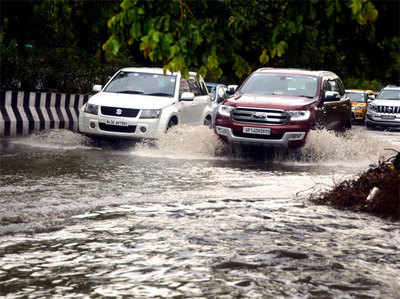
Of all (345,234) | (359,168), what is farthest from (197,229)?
(359,168)

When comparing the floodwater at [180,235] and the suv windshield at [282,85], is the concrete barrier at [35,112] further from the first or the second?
the suv windshield at [282,85]

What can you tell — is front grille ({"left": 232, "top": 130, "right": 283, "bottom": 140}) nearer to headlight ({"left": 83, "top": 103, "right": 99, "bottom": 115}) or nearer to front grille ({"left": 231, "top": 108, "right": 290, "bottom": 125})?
front grille ({"left": 231, "top": 108, "right": 290, "bottom": 125})

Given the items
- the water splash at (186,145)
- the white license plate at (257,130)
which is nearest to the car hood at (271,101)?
the white license plate at (257,130)

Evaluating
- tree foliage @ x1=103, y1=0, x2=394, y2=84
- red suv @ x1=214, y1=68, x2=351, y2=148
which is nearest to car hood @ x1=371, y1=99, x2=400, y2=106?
red suv @ x1=214, y1=68, x2=351, y2=148

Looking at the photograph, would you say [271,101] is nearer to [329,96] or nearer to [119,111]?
[329,96]

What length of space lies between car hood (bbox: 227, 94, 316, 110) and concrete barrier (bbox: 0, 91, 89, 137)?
5197mm

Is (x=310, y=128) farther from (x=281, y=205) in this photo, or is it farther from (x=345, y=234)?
(x=345, y=234)

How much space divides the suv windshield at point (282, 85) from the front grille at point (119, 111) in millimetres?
2414

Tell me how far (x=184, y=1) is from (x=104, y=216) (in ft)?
8.45

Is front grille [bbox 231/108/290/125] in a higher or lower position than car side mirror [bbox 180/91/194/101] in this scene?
lower

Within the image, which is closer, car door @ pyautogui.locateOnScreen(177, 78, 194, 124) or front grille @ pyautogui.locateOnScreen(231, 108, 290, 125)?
front grille @ pyautogui.locateOnScreen(231, 108, 290, 125)

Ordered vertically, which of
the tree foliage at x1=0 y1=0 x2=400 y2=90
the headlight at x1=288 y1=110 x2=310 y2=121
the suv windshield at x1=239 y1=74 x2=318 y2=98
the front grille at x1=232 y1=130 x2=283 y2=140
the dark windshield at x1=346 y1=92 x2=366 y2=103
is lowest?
the dark windshield at x1=346 y1=92 x2=366 y2=103

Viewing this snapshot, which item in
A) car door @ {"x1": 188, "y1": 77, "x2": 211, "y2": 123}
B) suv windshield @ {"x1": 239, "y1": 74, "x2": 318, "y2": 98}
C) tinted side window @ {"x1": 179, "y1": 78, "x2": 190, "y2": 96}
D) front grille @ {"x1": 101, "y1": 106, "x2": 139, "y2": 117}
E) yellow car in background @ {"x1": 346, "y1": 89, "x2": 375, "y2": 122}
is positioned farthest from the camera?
yellow car in background @ {"x1": 346, "y1": 89, "x2": 375, "y2": 122}

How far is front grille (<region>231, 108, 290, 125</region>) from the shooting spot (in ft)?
53.5
